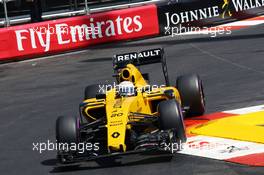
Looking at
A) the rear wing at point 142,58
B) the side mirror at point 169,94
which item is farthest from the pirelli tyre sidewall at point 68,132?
the rear wing at point 142,58

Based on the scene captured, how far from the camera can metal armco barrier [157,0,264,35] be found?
2516cm

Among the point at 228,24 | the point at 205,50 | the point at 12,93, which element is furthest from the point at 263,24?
the point at 12,93

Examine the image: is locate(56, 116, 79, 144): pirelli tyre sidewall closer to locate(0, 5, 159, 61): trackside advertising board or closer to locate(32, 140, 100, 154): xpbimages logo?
locate(32, 140, 100, 154): xpbimages logo

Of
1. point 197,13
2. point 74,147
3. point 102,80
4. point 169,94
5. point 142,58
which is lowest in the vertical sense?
point 102,80

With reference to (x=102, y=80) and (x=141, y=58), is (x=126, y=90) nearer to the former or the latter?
(x=141, y=58)

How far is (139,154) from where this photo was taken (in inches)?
451

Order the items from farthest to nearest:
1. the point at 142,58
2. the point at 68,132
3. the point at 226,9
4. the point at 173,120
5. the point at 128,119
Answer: the point at 226,9
the point at 142,58
the point at 128,119
the point at 68,132
the point at 173,120

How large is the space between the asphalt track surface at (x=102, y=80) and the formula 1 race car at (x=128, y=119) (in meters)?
0.25

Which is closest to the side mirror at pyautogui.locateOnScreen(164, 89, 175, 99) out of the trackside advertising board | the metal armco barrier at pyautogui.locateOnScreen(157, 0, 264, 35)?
the trackside advertising board

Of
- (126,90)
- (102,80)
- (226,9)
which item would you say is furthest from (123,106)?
(226,9)

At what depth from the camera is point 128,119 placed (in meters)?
11.4

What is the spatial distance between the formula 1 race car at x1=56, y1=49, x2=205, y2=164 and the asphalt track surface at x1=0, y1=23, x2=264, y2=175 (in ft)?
0.83

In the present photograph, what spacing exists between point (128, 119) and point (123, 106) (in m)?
0.26

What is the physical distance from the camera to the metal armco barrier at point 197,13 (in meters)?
25.2
